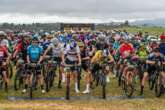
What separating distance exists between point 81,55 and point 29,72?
277cm

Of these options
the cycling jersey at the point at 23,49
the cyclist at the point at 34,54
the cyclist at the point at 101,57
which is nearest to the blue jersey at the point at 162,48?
the cyclist at the point at 101,57

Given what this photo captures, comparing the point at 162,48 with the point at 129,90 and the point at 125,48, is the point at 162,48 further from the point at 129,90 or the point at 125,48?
the point at 129,90

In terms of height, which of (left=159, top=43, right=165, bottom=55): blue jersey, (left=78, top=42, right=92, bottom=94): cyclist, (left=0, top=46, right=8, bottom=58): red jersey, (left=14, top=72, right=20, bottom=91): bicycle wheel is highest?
(left=159, top=43, right=165, bottom=55): blue jersey

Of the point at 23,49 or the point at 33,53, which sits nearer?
the point at 33,53

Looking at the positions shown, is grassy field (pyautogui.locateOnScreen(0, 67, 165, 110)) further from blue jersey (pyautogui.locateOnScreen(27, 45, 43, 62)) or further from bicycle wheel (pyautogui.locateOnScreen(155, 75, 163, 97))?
blue jersey (pyautogui.locateOnScreen(27, 45, 43, 62))

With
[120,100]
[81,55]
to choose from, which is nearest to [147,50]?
[81,55]

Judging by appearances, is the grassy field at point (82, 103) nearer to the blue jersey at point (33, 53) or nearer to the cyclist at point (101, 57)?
the cyclist at point (101, 57)

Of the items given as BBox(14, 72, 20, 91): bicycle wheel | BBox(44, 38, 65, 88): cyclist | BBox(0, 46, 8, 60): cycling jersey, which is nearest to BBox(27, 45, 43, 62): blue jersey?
BBox(14, 72, 20, 91): bicycle wheel

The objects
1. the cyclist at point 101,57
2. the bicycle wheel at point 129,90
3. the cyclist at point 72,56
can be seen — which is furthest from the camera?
the cyclist at point 101,57

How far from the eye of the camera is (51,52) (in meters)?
22.6

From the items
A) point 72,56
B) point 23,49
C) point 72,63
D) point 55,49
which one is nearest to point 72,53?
point 72,56

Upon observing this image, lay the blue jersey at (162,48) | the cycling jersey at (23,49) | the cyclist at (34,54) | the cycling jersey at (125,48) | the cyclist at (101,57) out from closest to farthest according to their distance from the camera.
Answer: the cyclist at (34,54)
the cyclist at (101,57)
the cycling jersey at (23,49)
the blue jersey at (162,48)
the cycling jersey at (125,48)

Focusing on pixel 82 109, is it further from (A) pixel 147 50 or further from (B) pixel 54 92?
(A) pixel 147 50

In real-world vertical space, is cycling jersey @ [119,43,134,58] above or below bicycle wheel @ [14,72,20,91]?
above
